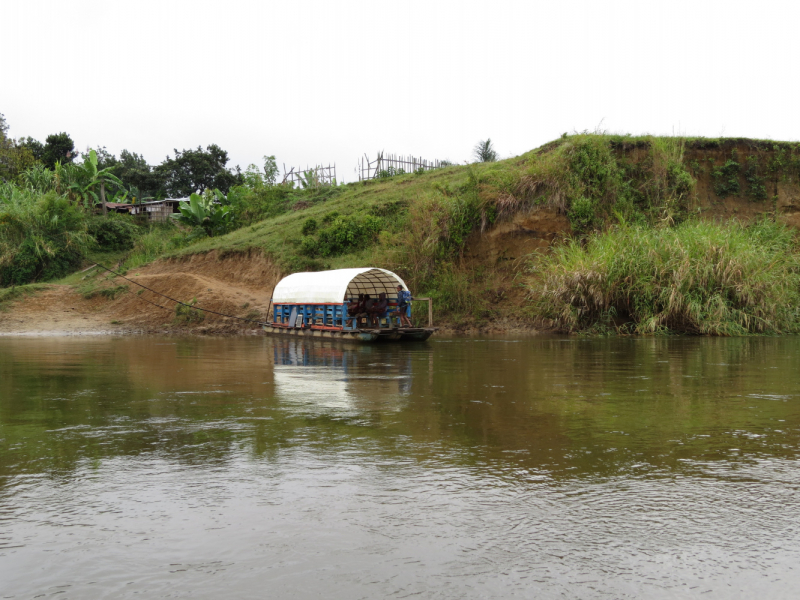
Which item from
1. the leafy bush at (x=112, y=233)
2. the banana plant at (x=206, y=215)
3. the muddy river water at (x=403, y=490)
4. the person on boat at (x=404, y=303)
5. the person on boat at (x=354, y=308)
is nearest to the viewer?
the muddy river water at (x=403, y=490)

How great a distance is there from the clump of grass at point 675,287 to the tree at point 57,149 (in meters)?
45.9

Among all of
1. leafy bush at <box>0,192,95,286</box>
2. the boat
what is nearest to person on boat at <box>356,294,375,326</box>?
the boat

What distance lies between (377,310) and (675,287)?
29.8 feet

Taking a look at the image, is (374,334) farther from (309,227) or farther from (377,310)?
(309,227)

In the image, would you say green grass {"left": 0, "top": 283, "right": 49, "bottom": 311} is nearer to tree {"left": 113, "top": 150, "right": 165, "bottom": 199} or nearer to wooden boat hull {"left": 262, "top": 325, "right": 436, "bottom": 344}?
wooden boat hull {"left": 262, "top": 325, "right": 436, "bottom": 344}

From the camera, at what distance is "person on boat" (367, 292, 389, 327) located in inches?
869

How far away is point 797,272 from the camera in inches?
1005

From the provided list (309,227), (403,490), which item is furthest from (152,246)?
(403,490)

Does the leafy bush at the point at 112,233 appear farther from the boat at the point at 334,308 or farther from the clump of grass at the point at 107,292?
the boat at the point at 334,308

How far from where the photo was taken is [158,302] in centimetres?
3134

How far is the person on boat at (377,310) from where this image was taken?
22.1 m

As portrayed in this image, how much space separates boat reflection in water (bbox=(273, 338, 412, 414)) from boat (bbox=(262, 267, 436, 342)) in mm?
2252

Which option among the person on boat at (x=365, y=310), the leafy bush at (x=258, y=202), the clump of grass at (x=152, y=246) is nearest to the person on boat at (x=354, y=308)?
the person on boat at (x=365, y=310)

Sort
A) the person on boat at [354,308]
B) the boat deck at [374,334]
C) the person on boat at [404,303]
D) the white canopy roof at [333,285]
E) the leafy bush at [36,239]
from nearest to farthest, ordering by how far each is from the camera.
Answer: the boat deck at [374,334] → the person on boat at [404,303] → the white canopy roof at [333,285] → the person on boat at [354,308] → the leafy bush at [36,239]
